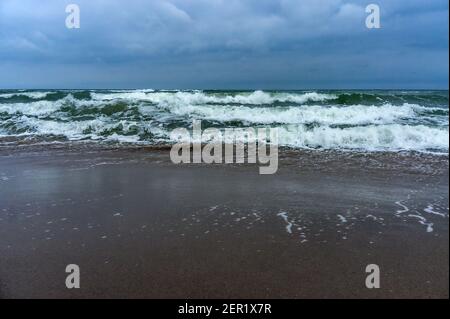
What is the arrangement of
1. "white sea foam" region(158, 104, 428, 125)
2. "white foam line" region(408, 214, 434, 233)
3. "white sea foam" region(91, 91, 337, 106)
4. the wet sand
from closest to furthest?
the wet sand → "white foam line" region(408, 214, 434, 233) → "white sea foam" region(158, 104, 428, 125) → "white sea foam" region(91, 91, 337, 106)

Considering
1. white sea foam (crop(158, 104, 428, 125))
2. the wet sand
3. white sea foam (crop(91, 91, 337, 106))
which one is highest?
white sea foam (crop(91, 91, 337, 106))

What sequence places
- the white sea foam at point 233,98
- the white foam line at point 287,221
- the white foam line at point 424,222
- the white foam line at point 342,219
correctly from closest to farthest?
the white foam line at point 424,222
the white foam line at point 287,221
the white foam line at point 342,219
the white sea foam at point 233,98

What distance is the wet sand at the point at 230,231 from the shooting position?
2961 mm

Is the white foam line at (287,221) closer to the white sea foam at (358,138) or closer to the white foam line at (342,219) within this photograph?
the white foam line at (342,219)

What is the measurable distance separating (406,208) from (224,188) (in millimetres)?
2470

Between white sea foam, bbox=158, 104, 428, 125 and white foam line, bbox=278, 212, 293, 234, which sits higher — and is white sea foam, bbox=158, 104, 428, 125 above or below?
above

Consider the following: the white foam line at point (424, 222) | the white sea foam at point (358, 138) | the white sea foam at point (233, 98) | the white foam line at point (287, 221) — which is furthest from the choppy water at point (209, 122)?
the white foam line at point (287, 221)

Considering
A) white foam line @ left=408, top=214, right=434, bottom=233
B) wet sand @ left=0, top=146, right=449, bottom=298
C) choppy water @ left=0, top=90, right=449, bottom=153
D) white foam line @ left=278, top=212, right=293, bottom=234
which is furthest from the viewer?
choppy water @ left=0, top=90, right=449, bottom=153

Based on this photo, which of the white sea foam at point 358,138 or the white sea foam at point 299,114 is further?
the white sea foam at point 299,114

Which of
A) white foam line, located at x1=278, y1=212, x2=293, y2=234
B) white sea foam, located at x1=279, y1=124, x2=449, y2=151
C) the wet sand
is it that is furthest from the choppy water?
white foam line, located at x1=278, y1=212, x2=293, y2=234

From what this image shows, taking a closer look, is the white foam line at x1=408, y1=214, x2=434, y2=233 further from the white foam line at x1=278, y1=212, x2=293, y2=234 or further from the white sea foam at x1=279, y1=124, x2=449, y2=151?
the white sea foam at x1=279, y1=124, x2=449, y2=151

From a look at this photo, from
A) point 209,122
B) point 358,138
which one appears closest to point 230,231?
A: point 358,138

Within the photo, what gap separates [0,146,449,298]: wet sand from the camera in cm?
296
